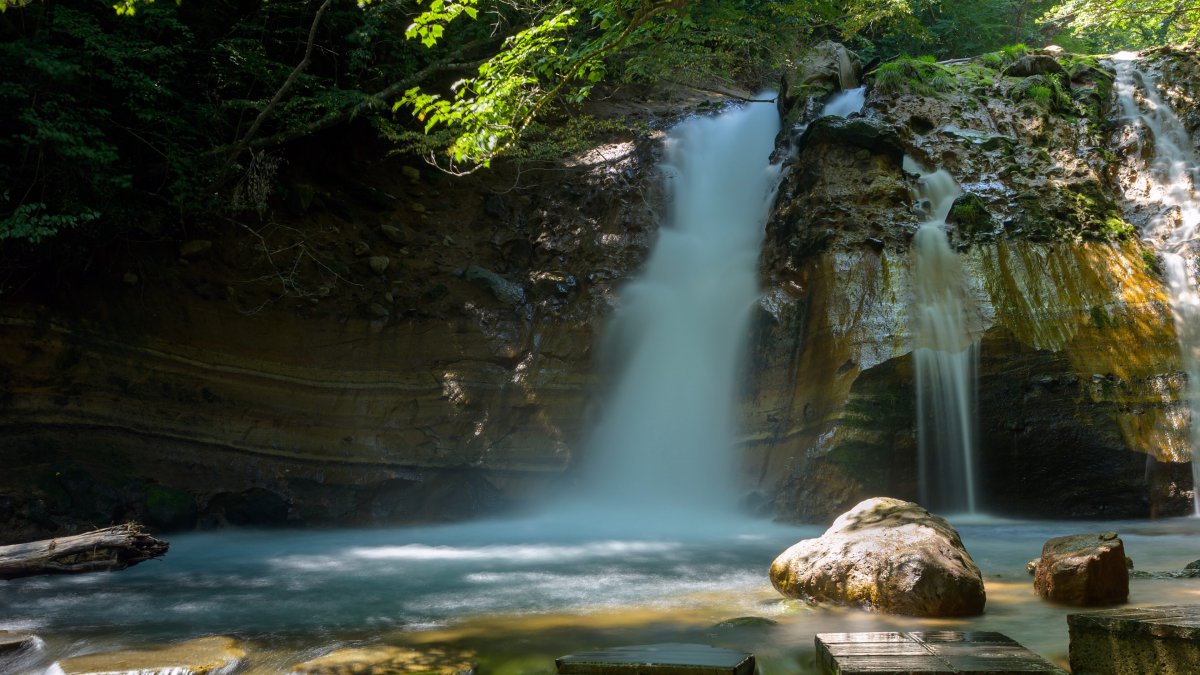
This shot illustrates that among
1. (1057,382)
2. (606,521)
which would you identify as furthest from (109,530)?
(1057,382)

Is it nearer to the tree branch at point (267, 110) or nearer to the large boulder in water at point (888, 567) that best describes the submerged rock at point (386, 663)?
the large boulder in water at point (888, 567)

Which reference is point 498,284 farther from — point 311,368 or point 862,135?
point 862,135

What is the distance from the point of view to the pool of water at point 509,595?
4.57 metres

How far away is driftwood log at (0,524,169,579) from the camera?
20.8 ft

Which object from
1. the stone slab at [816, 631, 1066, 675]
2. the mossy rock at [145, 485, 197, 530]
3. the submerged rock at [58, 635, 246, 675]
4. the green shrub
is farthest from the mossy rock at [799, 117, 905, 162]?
the submerged rock at [58, 635, 246, 675]

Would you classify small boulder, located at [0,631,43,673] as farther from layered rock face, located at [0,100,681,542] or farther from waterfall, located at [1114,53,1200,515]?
waterfall, located at [1114,53,1200,515]

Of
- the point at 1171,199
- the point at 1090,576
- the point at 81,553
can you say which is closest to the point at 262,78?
the point at 81,553

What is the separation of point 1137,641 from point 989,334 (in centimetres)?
691

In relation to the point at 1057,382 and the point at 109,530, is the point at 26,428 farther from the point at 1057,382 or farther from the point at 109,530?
the point at 1057,382

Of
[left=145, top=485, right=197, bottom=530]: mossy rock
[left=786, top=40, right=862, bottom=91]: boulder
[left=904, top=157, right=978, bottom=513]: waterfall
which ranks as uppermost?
[left=786, top=40, right=862, bottom=91]: boulder

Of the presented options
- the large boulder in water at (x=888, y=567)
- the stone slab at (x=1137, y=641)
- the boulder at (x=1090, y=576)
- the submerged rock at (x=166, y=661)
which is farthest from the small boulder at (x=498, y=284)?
the stone slab at (x=1137, y=641)

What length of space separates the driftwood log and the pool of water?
16 centimetres

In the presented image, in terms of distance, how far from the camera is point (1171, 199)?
11023 millimetres

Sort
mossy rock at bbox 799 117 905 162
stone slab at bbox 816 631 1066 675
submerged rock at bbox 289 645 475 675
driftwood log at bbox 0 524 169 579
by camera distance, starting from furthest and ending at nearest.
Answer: mossy rock at bbox 799 117 905 162 < driftwood log at bbox 0 524 169 579 < submerged rock at bbox 289 645 475 675 < stone slab at bbox 816 631 1066 675
